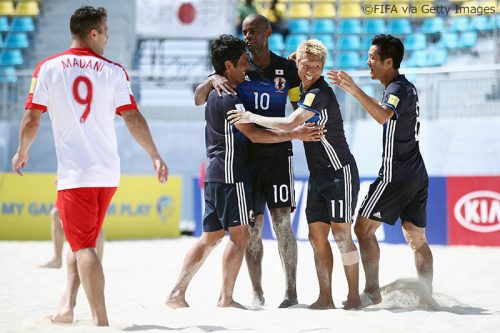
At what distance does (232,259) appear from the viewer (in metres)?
5.63

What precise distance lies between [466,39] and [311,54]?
983cm

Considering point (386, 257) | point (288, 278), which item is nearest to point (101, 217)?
point (288, 278)

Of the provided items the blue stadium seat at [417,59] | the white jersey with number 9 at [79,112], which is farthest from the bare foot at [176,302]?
the blue stadium seat at [417,59]

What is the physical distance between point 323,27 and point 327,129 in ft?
34.9

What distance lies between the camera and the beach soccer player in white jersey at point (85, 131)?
4.57 metres

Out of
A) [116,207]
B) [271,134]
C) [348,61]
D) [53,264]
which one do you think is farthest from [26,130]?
[348,61]

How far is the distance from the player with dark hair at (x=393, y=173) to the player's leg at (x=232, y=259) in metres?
0.86

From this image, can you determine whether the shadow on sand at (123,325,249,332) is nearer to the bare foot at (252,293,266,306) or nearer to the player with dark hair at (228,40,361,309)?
the player with dark hair at (228,40,361,309)

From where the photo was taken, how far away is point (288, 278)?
19.2 ft

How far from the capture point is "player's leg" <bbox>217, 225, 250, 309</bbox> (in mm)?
5613

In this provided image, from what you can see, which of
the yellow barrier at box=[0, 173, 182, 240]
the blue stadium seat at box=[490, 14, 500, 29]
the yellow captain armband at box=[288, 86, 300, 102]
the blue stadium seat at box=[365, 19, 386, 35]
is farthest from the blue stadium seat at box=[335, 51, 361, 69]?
the yellow captain armband at box=[288, 86, 300, 102]

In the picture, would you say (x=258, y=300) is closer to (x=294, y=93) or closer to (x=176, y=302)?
(x=176, y=302)

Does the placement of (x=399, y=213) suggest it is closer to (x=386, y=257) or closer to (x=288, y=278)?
(x=288, y=278)

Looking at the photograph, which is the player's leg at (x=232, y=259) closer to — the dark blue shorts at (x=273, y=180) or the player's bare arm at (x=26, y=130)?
the dark blue shorts at (x=273, y=180)
